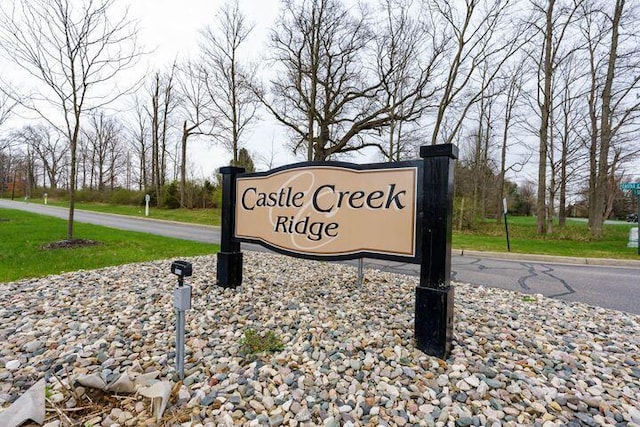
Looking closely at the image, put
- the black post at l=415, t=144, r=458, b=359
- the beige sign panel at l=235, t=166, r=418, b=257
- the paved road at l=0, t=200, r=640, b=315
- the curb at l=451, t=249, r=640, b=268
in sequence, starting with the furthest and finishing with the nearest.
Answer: the curb at l=451, t=249, r=640, b=268
the paved road at l=0, t=200, r=640, b=315
the beige sign panel at l=235, t=166, r=418, b=257
the black post at l=415, t=144, r=458, b=359

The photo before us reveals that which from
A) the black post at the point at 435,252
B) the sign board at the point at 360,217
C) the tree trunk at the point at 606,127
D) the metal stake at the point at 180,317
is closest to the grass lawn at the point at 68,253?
the sign board at the point at 360,217

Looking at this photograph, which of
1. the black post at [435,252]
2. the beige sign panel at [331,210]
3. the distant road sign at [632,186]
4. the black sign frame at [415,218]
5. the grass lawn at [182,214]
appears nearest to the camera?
the black post at [435,252]

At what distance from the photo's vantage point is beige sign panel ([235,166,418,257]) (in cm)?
277

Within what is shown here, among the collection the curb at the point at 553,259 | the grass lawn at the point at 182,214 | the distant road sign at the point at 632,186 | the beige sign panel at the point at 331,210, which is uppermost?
the distant road sign at the point at 632,186


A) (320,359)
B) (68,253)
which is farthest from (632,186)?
(68,253)

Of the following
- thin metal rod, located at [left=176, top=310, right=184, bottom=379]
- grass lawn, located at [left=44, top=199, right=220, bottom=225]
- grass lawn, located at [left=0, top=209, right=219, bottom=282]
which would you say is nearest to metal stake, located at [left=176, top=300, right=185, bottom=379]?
thin metal rod, located at [left=176, top=310, right=184, bottom=379]

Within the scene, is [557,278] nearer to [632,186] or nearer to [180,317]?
[632,186]

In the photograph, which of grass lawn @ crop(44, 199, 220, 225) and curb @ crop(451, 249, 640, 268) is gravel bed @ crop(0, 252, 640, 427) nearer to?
curb @ crop(451, 249, 640, 268)

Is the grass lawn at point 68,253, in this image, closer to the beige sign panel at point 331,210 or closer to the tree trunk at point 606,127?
the beige sign panel at point 331,210

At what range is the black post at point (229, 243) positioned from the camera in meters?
4.03

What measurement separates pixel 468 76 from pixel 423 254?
13.1 m

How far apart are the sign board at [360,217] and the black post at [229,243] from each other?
0.5 inches

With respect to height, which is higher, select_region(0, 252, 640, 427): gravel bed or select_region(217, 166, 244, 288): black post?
select_region(217, 166, 244, 288): black post

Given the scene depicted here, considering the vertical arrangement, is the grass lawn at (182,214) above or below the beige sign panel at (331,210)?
below
